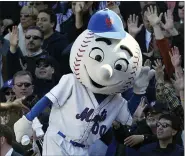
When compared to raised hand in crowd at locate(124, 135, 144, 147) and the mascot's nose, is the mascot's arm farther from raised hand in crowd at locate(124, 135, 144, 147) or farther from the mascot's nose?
raised hand in crowd at locate(124, 135, 144, 147)

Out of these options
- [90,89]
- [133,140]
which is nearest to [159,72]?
[133,140]

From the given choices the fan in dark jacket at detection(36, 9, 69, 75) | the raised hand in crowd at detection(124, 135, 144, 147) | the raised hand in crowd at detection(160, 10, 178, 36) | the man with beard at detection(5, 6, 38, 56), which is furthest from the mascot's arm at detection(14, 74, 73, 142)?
the man with beard at detection(5, 6, 38, 56)

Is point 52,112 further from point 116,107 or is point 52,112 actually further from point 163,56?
point 163,56

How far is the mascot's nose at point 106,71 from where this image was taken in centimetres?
616

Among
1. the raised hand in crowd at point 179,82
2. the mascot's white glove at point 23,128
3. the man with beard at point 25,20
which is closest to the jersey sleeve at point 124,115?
the mascot's white glove at point 23,128

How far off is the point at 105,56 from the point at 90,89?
304mm

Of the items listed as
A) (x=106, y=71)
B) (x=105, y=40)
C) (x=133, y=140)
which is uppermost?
(x=105, y=40)

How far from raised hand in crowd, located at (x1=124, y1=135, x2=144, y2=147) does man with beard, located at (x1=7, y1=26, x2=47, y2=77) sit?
5.60 feet

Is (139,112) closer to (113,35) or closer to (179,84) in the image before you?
(179,84)

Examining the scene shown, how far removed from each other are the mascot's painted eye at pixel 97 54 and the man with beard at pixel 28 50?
2.00 m

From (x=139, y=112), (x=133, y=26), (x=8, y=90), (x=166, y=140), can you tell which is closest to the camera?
(x=166, y=140)

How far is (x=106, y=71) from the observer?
6156 mm

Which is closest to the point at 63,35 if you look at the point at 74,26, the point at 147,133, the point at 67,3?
the point at 74,26

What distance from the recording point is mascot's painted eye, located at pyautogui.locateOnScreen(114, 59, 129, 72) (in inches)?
246
